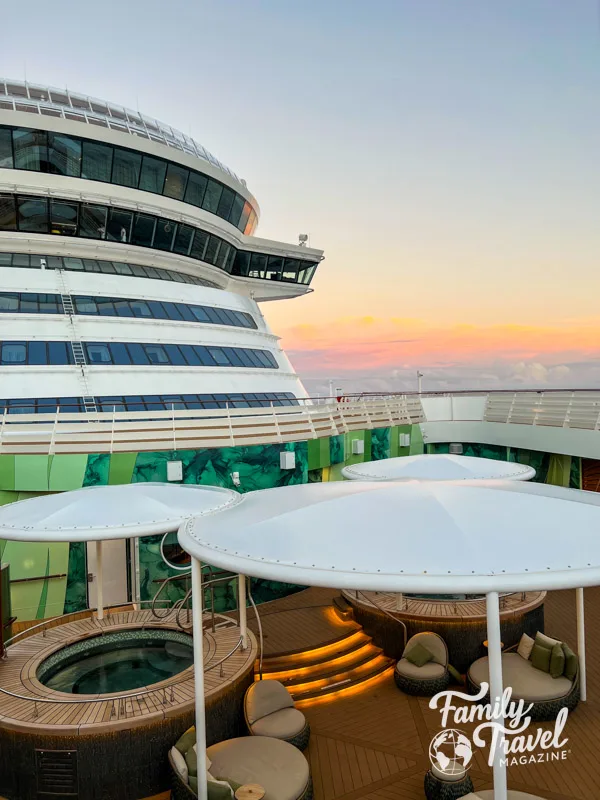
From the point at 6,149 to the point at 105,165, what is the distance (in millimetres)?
3582

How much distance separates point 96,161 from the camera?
22906mm

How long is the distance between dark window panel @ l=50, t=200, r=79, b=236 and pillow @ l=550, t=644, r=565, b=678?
21.9m

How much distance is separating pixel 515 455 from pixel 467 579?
19.6 m

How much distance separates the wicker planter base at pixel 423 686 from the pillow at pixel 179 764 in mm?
4495

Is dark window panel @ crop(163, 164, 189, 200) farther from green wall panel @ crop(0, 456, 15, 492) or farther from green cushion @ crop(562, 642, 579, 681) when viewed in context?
green cushion @ crop(562, 642, 579, 681)

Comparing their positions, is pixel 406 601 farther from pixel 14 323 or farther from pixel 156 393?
pixel 14 323

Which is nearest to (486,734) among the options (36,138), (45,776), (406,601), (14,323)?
(406,601)

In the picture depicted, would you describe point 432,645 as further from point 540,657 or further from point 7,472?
point 7,472

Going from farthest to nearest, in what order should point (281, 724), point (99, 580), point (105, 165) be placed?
point (105, 165) < point (99, 580) < point (281, 724)

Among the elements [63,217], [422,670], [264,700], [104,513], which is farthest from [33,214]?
[422,670]

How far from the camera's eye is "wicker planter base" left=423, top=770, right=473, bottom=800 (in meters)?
7.55

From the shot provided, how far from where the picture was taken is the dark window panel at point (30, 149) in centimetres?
2167

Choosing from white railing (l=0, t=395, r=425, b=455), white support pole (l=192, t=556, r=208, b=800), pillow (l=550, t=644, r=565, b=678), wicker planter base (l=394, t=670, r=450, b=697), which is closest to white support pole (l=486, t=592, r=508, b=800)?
white support pole (l=192, t=556, r=208, b=800)

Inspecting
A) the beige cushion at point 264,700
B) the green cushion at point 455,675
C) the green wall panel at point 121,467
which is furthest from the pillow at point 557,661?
the green wall panel at point 121,467
